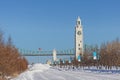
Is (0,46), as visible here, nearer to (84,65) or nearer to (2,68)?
(2,68)

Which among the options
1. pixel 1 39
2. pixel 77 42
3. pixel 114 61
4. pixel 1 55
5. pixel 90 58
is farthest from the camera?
pixel 77 42

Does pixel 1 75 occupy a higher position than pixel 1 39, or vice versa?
pixel 1 39

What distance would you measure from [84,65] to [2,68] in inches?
4107

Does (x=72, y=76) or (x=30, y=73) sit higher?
(x=30, y=73)

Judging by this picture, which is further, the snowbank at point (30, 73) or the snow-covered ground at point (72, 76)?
the snowbank at point (30, 73)

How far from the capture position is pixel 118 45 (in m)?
101

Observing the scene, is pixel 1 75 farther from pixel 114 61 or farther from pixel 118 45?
pixel 118 45

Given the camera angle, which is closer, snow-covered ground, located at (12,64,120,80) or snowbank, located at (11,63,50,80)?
snow-covered ground, located at (12,64,120,80)

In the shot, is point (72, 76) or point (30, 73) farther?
point (30, 73)

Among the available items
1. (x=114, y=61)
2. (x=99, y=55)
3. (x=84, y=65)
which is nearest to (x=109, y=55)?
(x=114, y=61)

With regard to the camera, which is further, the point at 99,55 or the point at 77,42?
the point at 77,42

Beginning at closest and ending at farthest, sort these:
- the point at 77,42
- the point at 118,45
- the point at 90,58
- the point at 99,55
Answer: the point at 118,45, the point at 99,55, the point at 90,58, the point at 77,42

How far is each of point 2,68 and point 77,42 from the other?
530 feet

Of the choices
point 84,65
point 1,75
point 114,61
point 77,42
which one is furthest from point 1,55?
point 77,42
